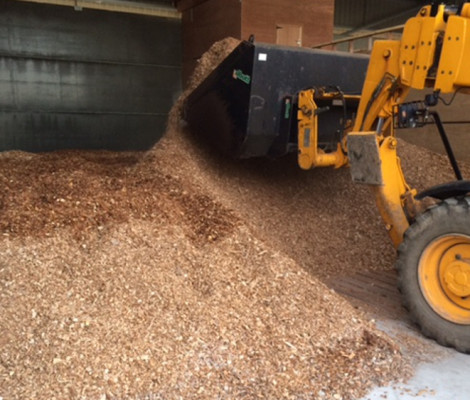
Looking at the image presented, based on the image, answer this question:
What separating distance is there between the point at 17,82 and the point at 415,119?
8178 millimetres

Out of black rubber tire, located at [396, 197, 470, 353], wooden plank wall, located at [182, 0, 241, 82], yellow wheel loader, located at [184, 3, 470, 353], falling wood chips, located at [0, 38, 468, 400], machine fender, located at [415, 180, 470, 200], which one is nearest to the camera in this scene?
falling wood chips, located at [0, 38, 468, 400]

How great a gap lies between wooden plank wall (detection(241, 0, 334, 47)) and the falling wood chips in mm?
3630

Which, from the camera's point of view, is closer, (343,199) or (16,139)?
(343,199)

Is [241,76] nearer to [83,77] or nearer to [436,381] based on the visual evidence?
[436,381]

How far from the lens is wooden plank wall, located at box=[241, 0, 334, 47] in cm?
719

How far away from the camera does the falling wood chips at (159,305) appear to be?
2477 millimetres

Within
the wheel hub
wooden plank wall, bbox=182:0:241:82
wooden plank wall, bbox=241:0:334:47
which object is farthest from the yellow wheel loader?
wooden plank wall, bbox=182:0:241:82

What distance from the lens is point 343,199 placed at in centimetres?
549

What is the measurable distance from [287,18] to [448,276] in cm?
555

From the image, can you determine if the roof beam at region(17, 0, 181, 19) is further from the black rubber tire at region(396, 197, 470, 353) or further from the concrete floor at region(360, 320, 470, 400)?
the concrete floor at region(360, 320, 470, 400)

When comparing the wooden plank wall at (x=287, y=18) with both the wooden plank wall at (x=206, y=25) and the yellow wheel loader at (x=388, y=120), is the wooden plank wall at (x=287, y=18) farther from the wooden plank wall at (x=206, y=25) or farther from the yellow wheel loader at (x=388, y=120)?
the yellow wheel loader at (x=388, y=120)

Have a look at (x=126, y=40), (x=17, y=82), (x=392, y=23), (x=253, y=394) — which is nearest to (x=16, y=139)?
(x=17, y=82)

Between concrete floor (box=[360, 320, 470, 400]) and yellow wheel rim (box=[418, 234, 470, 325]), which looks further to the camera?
yellow wheel rim (box=[418, 234, 470, 325])

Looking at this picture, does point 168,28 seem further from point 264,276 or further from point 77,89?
point 264,276
